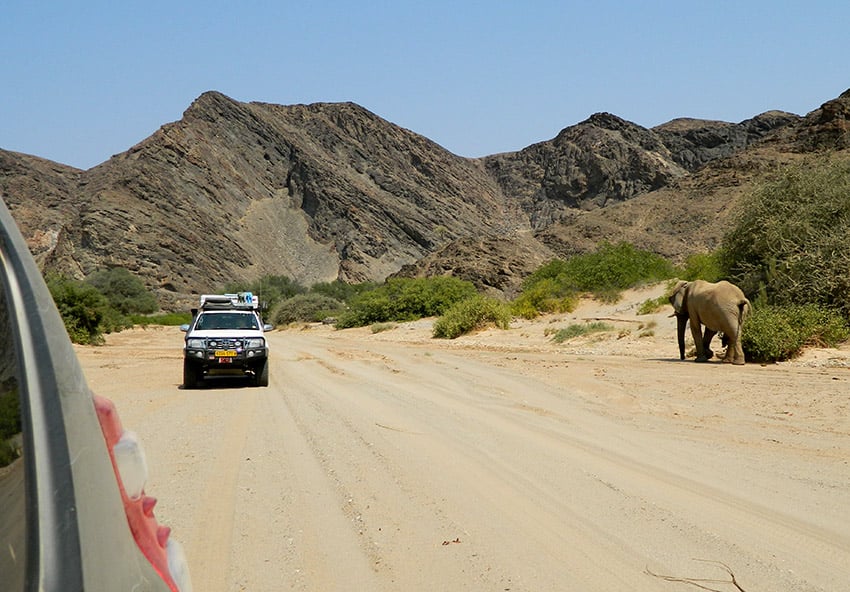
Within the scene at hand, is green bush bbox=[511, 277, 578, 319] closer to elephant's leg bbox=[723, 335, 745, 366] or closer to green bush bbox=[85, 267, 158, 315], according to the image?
elephant's leg bbox=[723, 335, 745, 366]

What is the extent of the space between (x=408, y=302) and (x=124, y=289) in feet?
114

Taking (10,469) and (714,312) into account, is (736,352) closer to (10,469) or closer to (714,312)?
(714,312)

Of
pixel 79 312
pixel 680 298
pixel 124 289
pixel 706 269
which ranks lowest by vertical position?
pixel 680 298

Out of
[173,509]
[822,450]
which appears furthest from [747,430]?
[173,509]

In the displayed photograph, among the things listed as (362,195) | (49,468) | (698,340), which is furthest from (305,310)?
(49,468)

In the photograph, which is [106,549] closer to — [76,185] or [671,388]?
[671,388]

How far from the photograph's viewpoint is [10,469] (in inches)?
77.7

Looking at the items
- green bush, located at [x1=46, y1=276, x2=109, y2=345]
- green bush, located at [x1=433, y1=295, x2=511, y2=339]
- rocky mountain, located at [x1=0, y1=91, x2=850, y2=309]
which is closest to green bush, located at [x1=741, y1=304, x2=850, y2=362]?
green bush, located at [x1=433, y1=295, x2=511, y2=339]

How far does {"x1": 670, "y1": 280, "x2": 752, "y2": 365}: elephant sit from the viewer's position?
1778cm

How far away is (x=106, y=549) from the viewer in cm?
212

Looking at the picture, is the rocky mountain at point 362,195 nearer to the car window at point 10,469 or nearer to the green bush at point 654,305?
the green bush at point 654,305

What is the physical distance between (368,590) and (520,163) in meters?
148

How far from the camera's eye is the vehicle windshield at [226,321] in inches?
642

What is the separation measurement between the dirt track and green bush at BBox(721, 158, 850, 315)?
6.33 m
